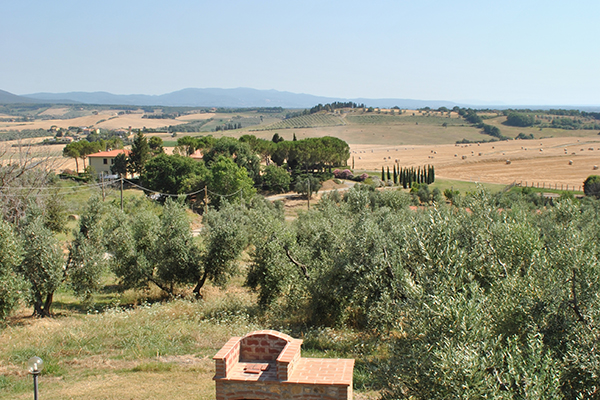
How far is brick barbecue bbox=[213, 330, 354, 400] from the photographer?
Answer: 729 centimetres

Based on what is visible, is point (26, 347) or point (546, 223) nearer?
point (26, 347)

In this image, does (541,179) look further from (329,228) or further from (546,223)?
(329,228)

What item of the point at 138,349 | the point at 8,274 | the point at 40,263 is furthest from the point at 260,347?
the point at 40,263

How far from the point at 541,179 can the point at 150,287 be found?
78.7 m

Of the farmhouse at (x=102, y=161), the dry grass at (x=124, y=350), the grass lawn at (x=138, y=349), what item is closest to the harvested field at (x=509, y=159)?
the farmhouse at (x=102, y=161)

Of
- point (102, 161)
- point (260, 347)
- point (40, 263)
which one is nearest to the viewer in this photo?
point (260, 347)

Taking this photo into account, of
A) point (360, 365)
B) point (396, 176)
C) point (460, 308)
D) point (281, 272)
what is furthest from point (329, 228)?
point (396, 176)

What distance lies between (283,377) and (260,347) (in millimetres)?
1036

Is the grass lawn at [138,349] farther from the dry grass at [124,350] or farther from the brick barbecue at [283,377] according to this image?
the brick barbecue at [283,377]

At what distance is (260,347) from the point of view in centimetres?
827

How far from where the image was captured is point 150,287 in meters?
25.3

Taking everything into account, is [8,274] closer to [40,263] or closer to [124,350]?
[40,263]

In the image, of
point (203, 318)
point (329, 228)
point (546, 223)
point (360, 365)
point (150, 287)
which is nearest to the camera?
point (360, 365)

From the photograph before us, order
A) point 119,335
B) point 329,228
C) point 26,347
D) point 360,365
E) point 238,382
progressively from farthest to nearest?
point 329,228 → point 119,335 → point 26,347 → point 360,365 → point 238,382
